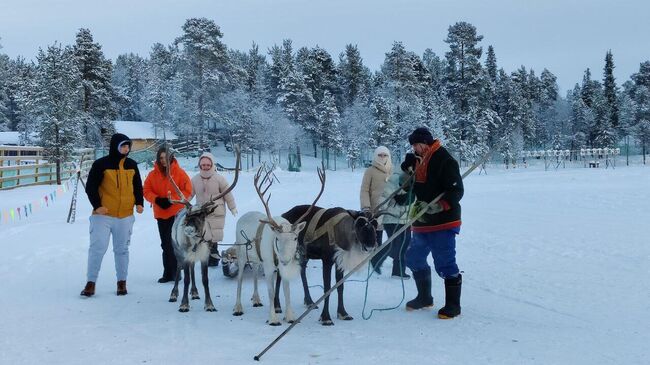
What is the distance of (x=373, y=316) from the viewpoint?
645 cm

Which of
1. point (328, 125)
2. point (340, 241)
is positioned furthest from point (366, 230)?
point (328, 125)

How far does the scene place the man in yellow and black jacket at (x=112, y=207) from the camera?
7457mm

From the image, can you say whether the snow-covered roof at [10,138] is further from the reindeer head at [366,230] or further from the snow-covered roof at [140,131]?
the reindeer head at [366,230]

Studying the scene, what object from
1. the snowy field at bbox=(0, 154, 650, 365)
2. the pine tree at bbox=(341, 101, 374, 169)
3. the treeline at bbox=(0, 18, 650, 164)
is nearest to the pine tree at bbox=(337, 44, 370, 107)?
the treeline at bbox=(0, 18, 650, 164)

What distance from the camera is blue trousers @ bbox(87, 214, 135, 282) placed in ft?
24.4

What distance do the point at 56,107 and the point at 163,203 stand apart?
80.5ft

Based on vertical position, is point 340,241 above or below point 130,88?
below

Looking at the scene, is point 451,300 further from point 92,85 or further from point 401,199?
point 92,85

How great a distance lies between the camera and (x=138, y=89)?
320 feet

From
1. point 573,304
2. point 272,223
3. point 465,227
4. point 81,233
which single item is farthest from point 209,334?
point 465,227

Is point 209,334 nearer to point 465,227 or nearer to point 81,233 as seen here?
point 81,233

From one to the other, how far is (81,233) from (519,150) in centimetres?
6601

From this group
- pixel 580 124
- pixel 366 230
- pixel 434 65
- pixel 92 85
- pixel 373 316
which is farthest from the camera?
pixel 434 65

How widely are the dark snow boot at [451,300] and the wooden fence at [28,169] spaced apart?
1807cm
